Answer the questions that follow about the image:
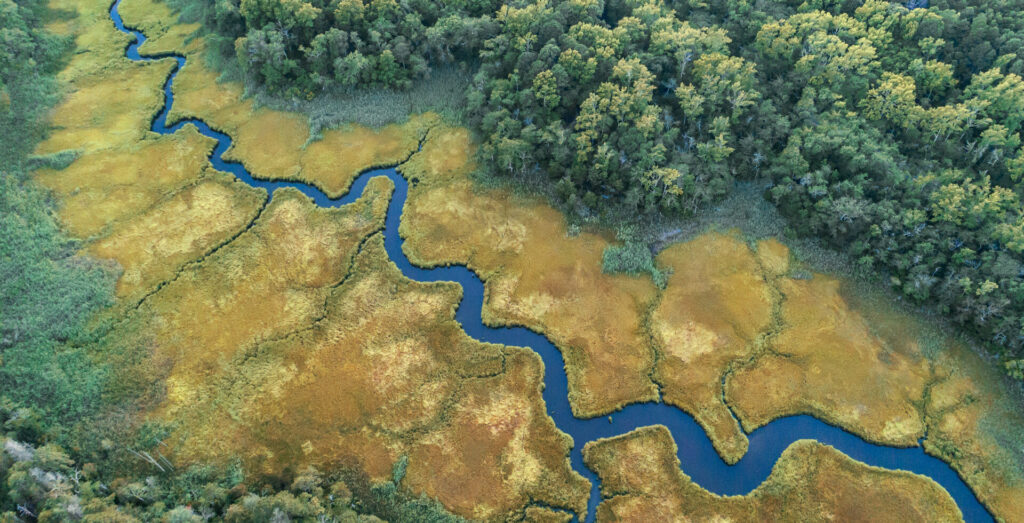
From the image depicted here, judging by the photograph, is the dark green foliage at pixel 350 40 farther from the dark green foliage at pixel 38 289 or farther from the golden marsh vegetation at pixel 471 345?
the dark green foliage at pixel 38 289

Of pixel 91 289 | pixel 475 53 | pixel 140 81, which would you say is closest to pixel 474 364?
pixel 91 289

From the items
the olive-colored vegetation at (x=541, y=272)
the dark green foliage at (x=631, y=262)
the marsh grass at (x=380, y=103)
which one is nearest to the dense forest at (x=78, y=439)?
the olive-colored vegetation at (x=541, y=272)

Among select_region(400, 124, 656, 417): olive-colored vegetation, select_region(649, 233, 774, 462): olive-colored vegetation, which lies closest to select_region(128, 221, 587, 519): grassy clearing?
select_region(400, 124, 656, 417): olive-colored vegetation

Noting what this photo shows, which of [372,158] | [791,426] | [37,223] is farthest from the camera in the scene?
[372,158]

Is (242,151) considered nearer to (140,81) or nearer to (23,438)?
(140,81)

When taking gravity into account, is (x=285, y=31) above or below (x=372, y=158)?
above

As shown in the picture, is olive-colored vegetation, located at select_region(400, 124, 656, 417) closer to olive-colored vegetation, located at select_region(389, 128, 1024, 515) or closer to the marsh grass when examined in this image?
olive-colored vegetation, located at select_region(389, 128, 1024, 515)

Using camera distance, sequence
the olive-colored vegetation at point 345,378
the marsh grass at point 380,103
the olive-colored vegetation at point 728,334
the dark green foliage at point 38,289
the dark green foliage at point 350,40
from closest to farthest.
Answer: the olive-colored vegetation at point 345,378
the dark green foliage at point 38,289
the olive-colored vegetation at point 728,334
the marsh grass at point 380,103
the dark green foliage at point 350,40

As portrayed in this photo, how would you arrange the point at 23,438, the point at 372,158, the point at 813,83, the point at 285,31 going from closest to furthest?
the point at 23,438
the point at 813,83
the point at 372,158
the point at 285,31
